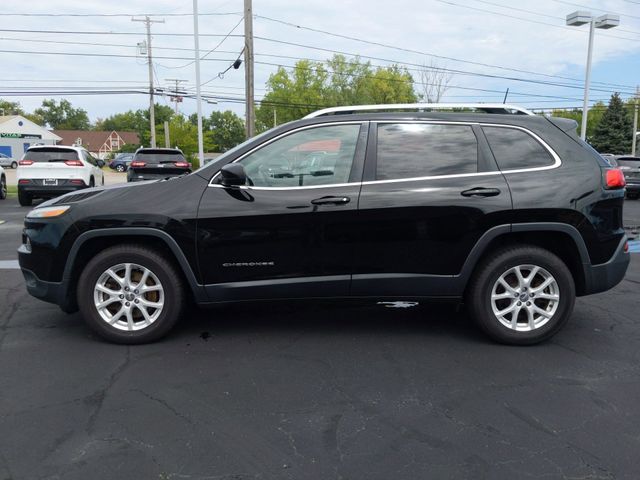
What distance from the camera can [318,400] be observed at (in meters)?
3.29

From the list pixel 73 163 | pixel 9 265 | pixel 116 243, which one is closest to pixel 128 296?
pixel 116 243

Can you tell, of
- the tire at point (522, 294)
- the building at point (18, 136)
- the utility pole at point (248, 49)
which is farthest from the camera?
the building at point (18, 136)

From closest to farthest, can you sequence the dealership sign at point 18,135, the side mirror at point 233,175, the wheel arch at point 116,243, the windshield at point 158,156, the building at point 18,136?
1. the side mirror at point 233,175
2. the wheel arch at point 116,243
3. the windshield at point 158,156
4. the building at point 18,136
5. the dealership sign at point 18,135

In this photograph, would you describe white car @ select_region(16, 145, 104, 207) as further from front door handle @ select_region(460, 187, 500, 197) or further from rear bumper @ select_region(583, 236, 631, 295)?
rear bumper @ select_region(583, 236, 631, 295)

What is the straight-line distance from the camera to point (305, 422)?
3.03 meters

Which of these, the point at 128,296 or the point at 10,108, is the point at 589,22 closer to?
the point at 128,296

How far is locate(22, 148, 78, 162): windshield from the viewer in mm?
14430

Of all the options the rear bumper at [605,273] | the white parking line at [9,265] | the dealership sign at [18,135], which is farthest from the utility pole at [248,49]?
the dealership sign at [18,135]

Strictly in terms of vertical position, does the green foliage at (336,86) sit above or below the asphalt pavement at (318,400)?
above

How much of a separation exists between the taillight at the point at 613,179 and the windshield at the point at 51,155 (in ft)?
45.1

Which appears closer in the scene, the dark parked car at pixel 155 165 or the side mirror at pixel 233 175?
the side mirror at pixel 233 175

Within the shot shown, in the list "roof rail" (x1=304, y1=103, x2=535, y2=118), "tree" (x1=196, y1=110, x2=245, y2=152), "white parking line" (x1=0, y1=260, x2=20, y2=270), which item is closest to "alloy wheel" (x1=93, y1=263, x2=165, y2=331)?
"roof rail" (x1=304, y1=103, x2=535, y2=118)

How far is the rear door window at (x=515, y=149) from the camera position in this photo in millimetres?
4125

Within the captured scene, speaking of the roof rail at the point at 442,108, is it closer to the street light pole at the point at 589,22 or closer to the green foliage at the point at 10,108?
the street light pole at the point at 589,22
